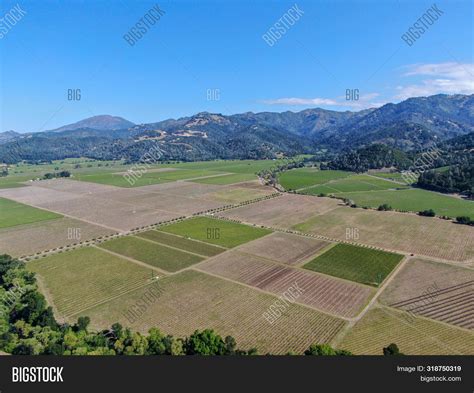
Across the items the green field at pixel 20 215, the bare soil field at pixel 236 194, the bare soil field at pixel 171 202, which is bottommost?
the green field at pixel 20 215

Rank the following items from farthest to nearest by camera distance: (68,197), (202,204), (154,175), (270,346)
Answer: (154,175) → (68,197) → (202,204) → (270,346)

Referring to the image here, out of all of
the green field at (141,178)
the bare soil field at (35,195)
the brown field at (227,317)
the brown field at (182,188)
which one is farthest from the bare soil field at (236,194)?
the brown field at (227,317)

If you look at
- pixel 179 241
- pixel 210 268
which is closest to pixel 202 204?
pixel 179 241

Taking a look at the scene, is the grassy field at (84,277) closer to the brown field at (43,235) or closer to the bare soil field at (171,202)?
the brown field at (43,235)

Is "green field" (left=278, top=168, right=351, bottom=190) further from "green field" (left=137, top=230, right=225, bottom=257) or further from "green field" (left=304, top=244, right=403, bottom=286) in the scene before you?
"green field" (left=304, top=244, right=403, bottom=286)

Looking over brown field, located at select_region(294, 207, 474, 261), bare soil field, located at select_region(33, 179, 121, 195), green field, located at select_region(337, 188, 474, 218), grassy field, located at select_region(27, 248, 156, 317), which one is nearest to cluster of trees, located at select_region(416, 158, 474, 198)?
green field, located at select_region(337, 188, 474, 218)

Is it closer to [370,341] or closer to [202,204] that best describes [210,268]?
[370,341]

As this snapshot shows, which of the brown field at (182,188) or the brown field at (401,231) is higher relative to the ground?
the brown field at (182,188)
